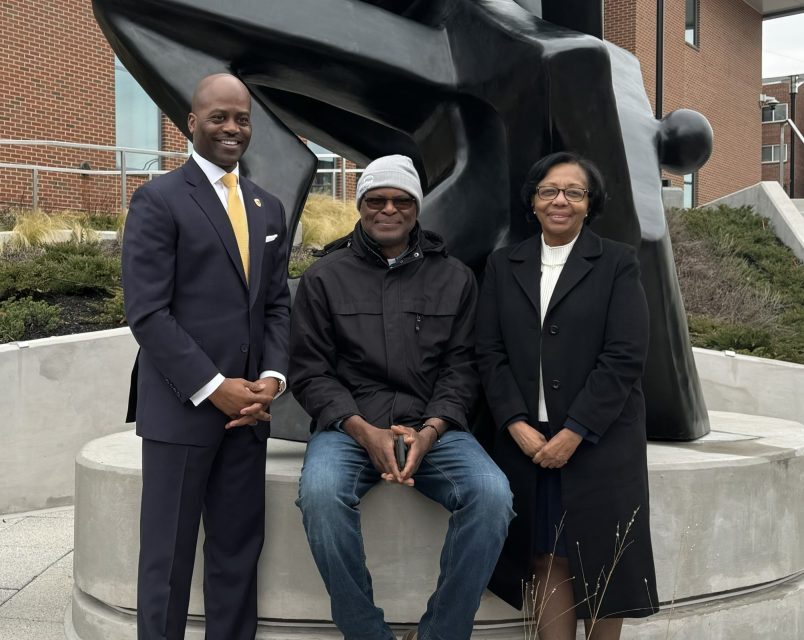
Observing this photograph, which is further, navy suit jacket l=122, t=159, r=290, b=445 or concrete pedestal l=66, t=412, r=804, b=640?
concrete pedestal l=66, t=412, r=804, b=640

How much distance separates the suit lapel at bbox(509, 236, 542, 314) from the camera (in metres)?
2.86

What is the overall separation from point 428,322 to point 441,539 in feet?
2.40

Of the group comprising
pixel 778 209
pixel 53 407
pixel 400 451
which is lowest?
pixel 53 407

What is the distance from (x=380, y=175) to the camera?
2855 mm

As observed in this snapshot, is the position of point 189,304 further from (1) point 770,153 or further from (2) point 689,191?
(1) point 770,153

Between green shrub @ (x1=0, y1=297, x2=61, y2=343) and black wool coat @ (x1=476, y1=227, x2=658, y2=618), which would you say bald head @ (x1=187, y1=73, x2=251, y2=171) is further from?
green shrub @ (x1=0, y1=297, x2=61, y2=343)

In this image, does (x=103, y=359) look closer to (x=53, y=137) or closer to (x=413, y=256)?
(x=413, y=256)

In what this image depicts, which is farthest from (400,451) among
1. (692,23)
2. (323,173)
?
(692,23)

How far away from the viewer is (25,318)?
656cm

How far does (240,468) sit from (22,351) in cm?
346

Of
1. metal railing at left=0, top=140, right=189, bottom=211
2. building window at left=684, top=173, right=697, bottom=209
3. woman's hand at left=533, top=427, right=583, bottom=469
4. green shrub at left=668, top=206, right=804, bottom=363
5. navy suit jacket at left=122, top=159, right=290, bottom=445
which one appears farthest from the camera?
building window at left=684, top=173, right=697, bottom=209

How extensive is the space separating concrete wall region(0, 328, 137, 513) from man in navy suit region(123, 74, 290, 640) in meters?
3.25

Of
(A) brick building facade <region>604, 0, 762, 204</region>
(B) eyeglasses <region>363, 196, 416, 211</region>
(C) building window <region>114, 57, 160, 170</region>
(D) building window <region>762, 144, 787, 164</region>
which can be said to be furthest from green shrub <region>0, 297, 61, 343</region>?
(D) building window <region>762, 144, 787, 164</region>

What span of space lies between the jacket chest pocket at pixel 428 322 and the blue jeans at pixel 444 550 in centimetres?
41
